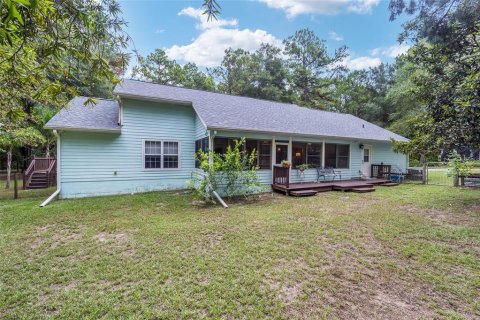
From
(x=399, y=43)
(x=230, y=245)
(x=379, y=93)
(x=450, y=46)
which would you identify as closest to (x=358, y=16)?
(x=399, y=43)

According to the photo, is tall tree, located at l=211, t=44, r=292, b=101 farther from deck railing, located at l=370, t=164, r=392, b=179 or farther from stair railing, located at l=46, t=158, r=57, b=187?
stair railing, located at l=46, t=158, r=57, b=187

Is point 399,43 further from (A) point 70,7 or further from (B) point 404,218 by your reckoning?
(A) point 70,7

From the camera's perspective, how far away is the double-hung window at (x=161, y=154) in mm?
9625

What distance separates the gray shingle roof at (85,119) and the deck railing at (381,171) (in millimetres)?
13841

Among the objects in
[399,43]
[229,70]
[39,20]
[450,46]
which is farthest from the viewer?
[229,70]

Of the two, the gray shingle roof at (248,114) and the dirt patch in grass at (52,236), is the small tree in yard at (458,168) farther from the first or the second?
the dirt patch in grass at (52,236)

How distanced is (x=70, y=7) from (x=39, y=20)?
0.27 m

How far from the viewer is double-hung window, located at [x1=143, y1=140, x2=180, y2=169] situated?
9.62 m

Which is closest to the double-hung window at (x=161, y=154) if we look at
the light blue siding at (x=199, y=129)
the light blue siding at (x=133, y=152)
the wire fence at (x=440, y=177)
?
the light blue siding at (x=133, y=152)

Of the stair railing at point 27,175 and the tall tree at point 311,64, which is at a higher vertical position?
the tall tree at point 311,64

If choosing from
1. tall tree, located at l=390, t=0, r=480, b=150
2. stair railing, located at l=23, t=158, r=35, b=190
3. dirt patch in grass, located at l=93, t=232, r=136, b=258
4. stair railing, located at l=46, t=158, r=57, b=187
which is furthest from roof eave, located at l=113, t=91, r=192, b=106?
tall tree, located at l=390, t=0, r=480, b=150

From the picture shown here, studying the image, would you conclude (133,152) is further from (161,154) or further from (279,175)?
(279,175)

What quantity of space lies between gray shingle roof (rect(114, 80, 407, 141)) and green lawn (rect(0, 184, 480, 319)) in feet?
13.8

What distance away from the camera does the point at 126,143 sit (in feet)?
30.1
